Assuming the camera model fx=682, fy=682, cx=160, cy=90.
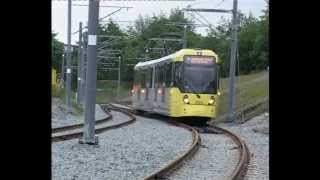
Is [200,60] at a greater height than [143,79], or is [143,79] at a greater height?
[200,60]

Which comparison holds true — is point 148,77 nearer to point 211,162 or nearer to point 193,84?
point 193,84

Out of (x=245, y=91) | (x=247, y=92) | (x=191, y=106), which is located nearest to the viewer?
(x=191, y=106)

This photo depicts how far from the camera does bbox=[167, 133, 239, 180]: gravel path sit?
1180 centimetres

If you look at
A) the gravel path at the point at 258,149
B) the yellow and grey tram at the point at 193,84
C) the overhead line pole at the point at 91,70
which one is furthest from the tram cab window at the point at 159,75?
the overhead line pole at the point at 91,70

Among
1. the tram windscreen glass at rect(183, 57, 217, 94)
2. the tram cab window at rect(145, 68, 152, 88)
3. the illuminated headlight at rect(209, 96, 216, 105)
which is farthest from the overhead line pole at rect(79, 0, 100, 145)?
the tram cab window at rect(145, 68, 152, 88)

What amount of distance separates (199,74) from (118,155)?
1403 centimetres

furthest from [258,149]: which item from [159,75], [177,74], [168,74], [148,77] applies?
[148,77]

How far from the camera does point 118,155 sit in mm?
15336

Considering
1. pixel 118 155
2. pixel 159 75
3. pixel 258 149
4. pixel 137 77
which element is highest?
pixel 159 75

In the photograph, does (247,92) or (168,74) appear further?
(247,92)

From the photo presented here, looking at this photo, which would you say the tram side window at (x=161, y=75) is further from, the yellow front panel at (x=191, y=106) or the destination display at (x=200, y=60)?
the destination display at (x=200, y=60)

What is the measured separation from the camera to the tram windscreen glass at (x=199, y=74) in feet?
94.5
